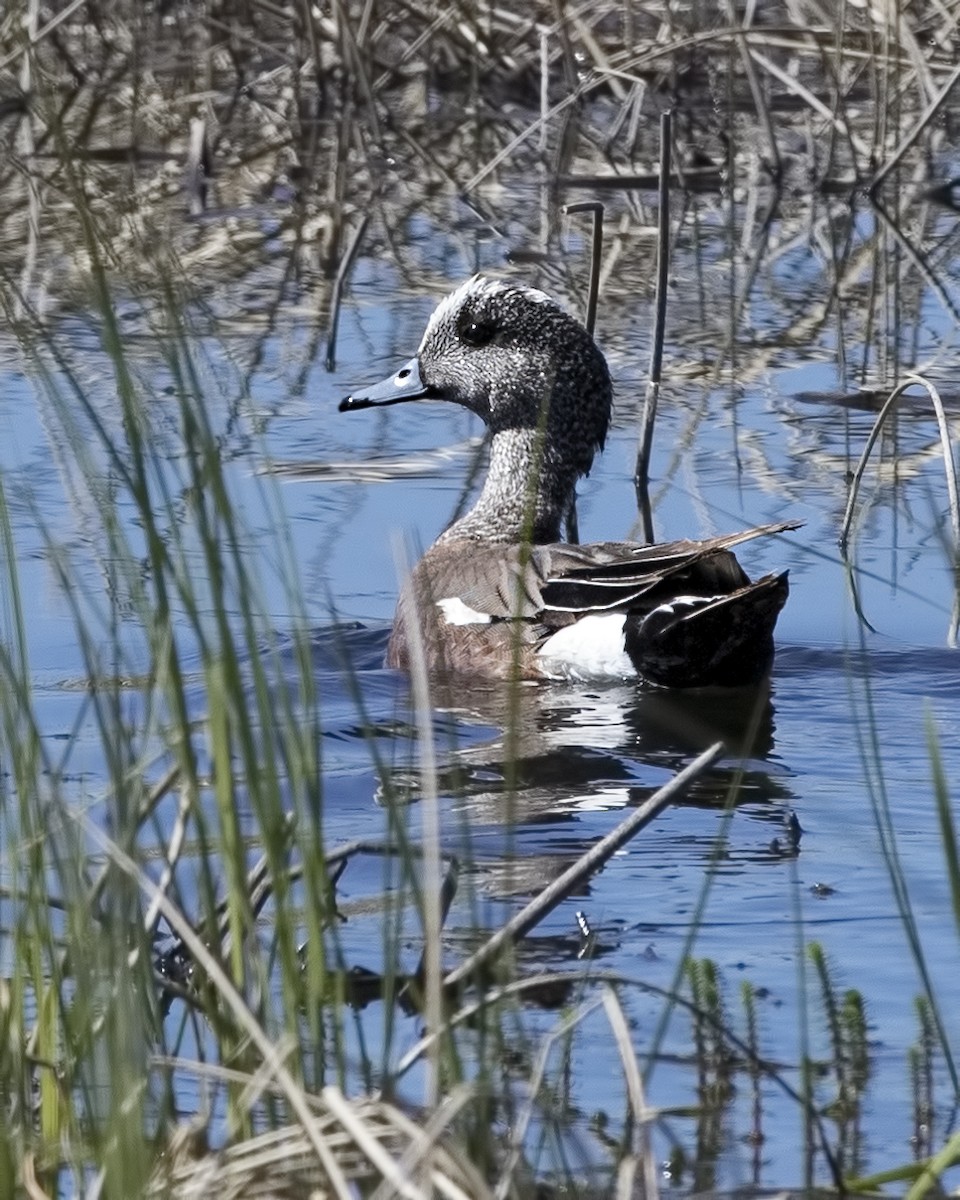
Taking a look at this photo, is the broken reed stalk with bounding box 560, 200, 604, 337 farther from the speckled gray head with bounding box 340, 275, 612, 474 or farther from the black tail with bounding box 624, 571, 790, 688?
the black tail with bounding box 624, 571, 790, 688

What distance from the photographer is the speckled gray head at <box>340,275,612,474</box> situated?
6.74 metres

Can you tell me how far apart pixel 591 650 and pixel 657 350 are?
4.96ft

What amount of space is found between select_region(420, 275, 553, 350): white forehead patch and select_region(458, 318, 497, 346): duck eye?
0.16ft

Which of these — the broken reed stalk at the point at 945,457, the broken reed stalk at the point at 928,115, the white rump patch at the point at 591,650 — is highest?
the broken reed stalk at the point at 928,115

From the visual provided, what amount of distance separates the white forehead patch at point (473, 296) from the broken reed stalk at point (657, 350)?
13.4 inches

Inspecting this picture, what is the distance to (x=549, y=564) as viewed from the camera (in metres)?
5.64

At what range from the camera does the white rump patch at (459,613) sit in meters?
5.88

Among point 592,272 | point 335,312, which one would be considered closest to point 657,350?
point 592,272

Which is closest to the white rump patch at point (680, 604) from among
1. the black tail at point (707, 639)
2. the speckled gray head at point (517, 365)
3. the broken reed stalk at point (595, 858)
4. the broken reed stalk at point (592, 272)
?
the black tail at point (707, 639)

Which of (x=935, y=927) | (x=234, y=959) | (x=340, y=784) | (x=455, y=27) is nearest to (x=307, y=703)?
(x=234, y=959)

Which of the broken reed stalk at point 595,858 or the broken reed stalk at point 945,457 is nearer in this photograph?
the broken reed stalk at point 595,858

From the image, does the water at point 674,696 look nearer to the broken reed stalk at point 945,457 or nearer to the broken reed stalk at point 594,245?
the broken reed stalk at point 945,457

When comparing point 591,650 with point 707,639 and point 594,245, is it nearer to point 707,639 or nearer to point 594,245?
point 707,639

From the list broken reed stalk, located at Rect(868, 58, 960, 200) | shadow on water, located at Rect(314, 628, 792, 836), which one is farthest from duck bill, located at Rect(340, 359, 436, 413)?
broken reed stalk, located at Rect(868, 58, 960, 200)
